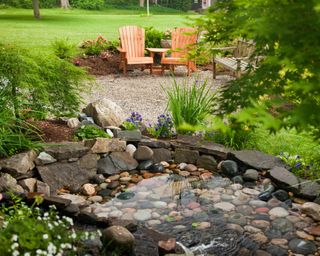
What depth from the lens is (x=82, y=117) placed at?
484 cm

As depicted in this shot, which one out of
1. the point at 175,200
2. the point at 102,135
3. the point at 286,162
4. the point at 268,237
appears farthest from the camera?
the point at 102,135

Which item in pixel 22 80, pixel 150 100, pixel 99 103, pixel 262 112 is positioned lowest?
pixel 150 100

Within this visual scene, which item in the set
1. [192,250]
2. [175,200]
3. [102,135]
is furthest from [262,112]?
[102,135]

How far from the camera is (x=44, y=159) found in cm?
376

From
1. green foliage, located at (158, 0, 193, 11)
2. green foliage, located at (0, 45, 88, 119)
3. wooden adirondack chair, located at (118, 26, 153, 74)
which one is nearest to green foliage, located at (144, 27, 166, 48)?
wooden adirondack chair, located at (118, 26, 153, 74)

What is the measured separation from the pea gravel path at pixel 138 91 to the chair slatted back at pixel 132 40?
0.43 meters

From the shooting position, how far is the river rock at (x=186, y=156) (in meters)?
4.36

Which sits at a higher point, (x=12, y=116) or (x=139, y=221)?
(x=12, y=116)

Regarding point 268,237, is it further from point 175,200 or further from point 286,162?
point 286,162

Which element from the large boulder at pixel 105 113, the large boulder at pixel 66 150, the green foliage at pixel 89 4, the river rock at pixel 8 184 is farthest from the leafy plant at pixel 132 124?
the green foliage at pixel 89 4

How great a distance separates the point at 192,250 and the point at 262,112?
2007 millimetres

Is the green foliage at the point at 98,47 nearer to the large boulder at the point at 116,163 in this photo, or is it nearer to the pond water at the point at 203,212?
the large boulder at the point at 116,163

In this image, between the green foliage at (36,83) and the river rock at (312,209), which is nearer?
the river rock at (312,209)

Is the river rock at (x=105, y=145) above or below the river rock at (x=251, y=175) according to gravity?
above
